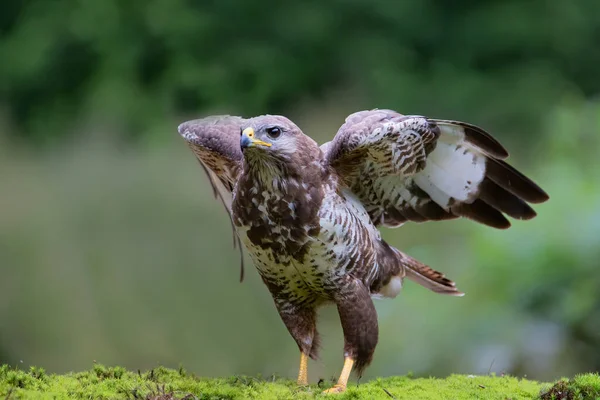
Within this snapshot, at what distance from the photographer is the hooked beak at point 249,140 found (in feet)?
11.4

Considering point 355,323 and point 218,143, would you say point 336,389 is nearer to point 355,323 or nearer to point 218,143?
point 355,323

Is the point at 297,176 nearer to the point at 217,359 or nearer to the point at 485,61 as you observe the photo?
the point at 217,359

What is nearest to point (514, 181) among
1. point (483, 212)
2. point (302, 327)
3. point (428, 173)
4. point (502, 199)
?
point (502, 199)

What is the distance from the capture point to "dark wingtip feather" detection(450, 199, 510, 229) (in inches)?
168

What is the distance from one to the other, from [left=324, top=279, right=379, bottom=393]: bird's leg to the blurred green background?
4.52ft

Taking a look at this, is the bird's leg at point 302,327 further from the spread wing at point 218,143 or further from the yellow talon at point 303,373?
the spread wing at point 218,143

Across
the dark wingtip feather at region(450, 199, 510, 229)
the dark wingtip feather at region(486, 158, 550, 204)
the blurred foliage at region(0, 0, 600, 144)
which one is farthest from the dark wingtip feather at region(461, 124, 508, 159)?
the blurred foliage at region(0, 0, 600, 144)

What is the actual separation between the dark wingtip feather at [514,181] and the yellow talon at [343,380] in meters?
1.19

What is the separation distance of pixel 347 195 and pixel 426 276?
2.87ft

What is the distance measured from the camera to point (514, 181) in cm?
415

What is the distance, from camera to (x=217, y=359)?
5.94m

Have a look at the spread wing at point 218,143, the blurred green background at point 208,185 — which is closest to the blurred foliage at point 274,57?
the blurred green background at point 208,185

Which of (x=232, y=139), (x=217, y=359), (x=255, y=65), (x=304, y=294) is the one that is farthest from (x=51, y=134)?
(x=304, y=294)

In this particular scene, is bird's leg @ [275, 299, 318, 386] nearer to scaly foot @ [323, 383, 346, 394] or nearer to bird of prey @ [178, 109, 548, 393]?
bird of prey @ [178, 109, 548, 393]
